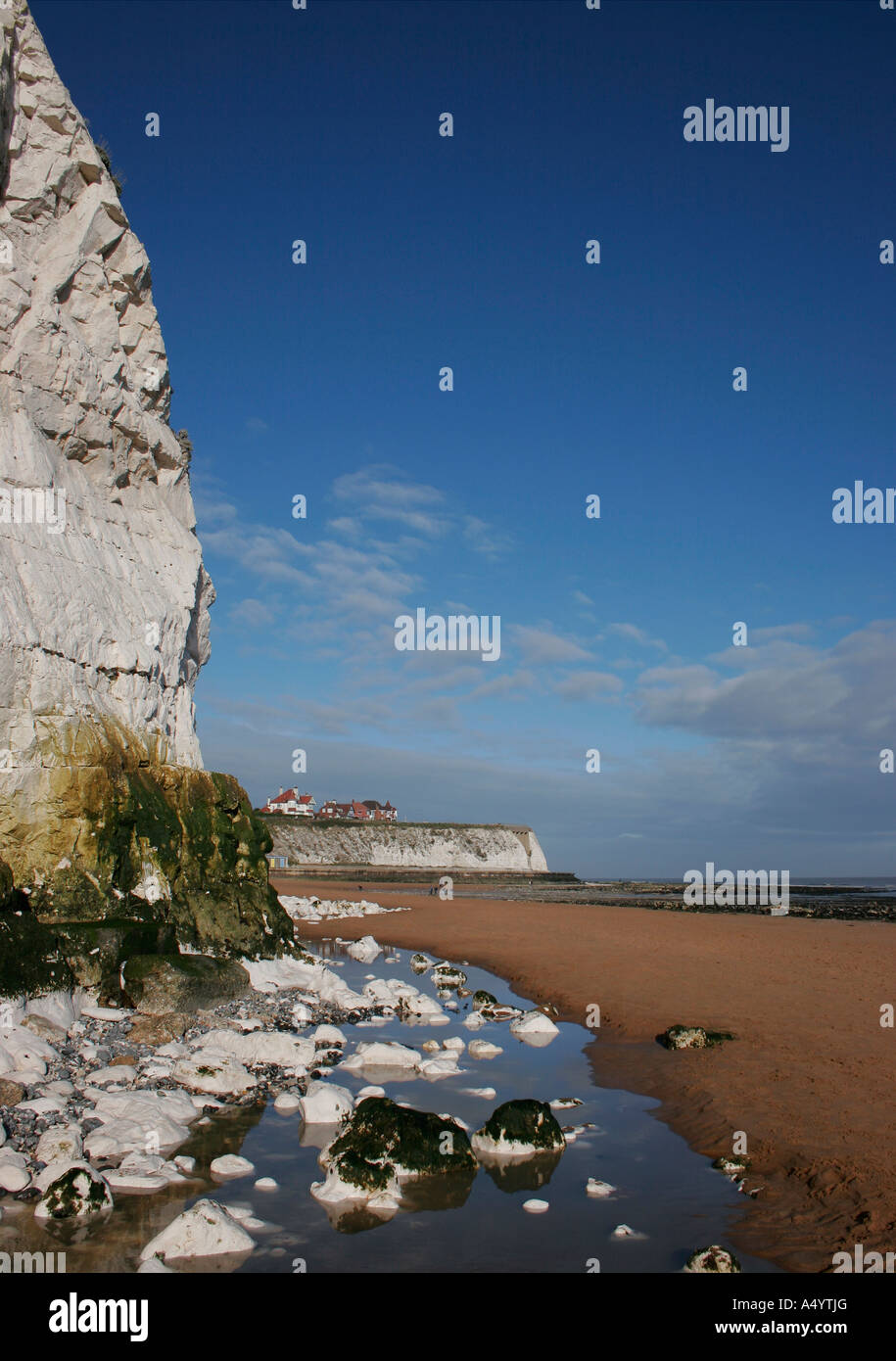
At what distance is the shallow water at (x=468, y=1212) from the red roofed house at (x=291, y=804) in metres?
101

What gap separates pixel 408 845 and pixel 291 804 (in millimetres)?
21855

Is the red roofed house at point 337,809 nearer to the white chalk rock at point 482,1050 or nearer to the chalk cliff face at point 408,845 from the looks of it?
the chalk cliff face at point 408,845

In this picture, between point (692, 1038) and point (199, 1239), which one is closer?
point (199, 1239)

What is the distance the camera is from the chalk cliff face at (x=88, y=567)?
16172 millimetres

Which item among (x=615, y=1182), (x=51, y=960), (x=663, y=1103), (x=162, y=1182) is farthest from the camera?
(x=51, y=960)

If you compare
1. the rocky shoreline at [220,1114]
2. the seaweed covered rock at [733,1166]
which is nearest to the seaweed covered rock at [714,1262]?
the rocky shoreline at [220,1114]

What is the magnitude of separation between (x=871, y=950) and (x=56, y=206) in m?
32.4

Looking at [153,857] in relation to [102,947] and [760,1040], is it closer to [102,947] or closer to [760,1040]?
[102,947]

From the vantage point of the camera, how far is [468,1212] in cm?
788

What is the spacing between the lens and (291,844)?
87.1 metres

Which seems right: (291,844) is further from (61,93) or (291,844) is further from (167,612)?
(61,93)

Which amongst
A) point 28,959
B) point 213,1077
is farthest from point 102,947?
point 213,1077

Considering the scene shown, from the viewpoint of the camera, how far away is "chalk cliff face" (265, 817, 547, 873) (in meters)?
88.7

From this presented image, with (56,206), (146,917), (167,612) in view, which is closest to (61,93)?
(56,206)
